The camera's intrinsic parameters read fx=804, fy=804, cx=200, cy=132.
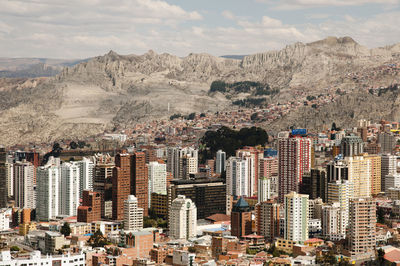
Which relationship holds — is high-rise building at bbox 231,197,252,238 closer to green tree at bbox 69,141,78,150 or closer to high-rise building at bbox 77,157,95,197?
high-rise building at bbox 77,157,95,197

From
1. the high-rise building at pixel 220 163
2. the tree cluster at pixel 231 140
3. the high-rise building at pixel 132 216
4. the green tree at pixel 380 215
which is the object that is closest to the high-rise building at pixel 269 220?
the high-rise building at pixel 132 216

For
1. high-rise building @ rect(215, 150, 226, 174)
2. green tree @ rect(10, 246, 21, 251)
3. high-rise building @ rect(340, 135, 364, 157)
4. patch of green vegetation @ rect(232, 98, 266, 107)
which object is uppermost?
patch of green vegetation @ rect(232, 98, 266, 107)

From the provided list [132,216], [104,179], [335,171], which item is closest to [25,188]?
[104,179]

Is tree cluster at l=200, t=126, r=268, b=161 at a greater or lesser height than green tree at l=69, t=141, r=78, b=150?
greater

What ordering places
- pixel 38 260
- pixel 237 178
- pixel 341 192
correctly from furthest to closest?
pixel 237 178, pixel 341 192, pixel 38 260

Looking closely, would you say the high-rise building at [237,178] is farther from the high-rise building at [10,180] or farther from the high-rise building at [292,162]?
the high-rise building at [10,180]

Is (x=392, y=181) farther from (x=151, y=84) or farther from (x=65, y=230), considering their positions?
(x=151, y=84)

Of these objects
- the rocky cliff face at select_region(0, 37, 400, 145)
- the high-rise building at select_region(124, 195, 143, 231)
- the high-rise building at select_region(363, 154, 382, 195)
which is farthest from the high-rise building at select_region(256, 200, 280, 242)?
the rocky cliff face at select_region(0, 37, 400, 145)
